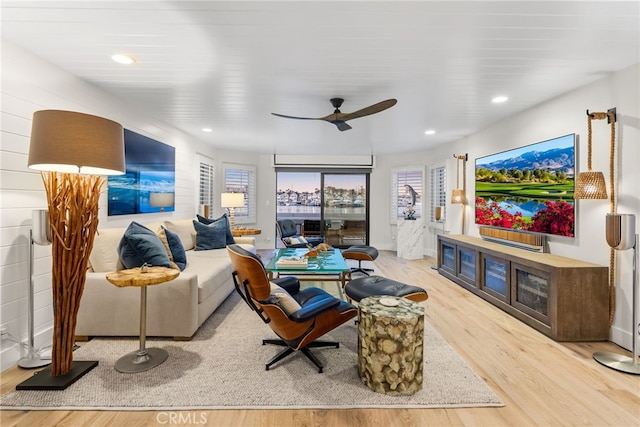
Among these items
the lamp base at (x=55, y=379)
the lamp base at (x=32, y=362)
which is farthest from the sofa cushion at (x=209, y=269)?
the lamp base at (x=32, y=362)

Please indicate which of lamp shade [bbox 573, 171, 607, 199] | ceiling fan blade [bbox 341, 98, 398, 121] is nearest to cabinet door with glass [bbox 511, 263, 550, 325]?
lamp shade [bbox 573, 171, 607, 199]

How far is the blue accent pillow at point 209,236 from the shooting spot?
4.28 meters

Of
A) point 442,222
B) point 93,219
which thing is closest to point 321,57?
point 93,219

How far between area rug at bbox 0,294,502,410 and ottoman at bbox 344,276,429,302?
416mm

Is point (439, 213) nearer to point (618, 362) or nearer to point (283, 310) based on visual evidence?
point (618, 362)

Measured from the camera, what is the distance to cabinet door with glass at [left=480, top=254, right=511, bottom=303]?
3.35 m

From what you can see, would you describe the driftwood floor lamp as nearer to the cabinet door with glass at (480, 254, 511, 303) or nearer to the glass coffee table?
the glass coffee table

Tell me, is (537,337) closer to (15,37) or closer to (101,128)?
(101,128)

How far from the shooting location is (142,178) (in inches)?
149

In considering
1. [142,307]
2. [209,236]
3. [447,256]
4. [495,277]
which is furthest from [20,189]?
[447,256]

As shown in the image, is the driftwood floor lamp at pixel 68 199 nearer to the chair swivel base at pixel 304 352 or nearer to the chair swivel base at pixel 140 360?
the chair swivel base at pixel 140 360

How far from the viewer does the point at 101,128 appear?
194cm

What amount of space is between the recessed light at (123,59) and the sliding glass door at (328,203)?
4766 mm

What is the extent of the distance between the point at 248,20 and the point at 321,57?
69cm
